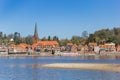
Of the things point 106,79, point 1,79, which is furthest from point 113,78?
point 1,79

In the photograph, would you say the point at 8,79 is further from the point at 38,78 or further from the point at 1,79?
the point at 38,78

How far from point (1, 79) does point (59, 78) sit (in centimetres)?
896

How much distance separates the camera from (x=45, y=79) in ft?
186

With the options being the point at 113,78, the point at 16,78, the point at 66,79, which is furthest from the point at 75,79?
the point at 16,78

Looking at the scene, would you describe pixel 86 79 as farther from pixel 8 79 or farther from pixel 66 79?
pixel 8 79

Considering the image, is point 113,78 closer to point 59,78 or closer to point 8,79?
point 59,78

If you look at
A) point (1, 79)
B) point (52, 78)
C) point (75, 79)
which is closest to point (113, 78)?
point (75, 79)

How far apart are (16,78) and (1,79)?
260 centimetres

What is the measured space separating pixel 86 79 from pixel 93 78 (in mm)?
1739

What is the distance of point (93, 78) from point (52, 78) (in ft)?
21.1

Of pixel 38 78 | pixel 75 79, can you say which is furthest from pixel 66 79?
pixel 38 78

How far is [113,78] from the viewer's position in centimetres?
5650

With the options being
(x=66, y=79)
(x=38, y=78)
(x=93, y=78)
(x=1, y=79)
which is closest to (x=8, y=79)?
(x=1, y=79)

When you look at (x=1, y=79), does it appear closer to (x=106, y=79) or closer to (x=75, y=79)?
(x=75, y=79)
